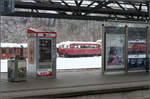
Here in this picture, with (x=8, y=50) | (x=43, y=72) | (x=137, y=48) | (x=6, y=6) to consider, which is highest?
(x=6, y=6)

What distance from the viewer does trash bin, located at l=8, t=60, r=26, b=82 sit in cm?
1016

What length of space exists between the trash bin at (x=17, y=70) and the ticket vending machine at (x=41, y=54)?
0.66 meters

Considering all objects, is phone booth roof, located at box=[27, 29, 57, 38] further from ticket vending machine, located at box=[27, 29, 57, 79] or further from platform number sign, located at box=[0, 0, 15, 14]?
platform number sign, located at box=[0, 0, 15, 14]

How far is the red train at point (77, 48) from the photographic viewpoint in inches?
1590

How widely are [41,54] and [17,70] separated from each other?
134cm

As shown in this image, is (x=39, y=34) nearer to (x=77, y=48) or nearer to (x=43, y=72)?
(x=43, y=72)

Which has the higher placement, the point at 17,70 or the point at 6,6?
the point at 6,6

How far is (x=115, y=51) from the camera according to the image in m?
12.9

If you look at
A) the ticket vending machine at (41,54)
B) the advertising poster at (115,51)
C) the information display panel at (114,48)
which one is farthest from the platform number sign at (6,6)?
the advertising poster at (115,51)

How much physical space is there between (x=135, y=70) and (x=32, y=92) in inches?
277

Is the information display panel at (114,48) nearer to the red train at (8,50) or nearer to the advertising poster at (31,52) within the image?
the advertising poster at (31,52)

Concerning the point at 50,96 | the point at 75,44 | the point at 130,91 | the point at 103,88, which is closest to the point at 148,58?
the point at 130,91

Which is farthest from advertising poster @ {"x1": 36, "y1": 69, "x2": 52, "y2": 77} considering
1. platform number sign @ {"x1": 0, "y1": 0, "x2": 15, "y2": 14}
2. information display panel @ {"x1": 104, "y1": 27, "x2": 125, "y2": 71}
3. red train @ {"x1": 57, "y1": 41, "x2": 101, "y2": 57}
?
red train @ {"x1": 57, "y1": 41, "x2": 101, "y2": 57}

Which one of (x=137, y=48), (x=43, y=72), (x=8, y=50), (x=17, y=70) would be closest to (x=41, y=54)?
(x=43, y=72)
